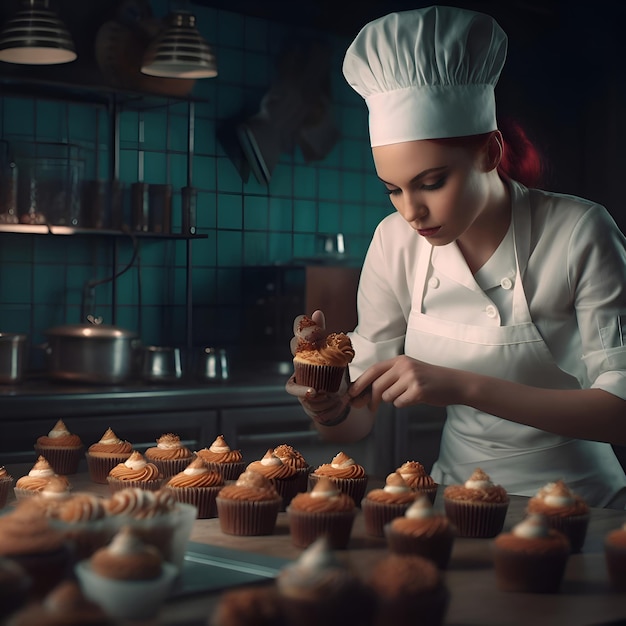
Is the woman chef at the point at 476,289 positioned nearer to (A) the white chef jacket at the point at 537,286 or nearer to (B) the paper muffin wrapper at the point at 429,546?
(A) the white chef jacket at the point at 537,286

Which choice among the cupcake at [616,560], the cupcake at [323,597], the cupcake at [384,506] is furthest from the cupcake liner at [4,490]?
the cupcake at [616,560]

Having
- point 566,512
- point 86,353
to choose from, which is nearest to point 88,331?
point 86,353

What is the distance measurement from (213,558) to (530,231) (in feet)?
3.25

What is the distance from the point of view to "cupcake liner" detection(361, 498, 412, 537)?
1.53 meters

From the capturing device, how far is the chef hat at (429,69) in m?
1.87

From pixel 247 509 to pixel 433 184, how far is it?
2.21 feet

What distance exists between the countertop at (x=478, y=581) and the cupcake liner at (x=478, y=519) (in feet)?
0.08

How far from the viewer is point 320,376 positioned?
1.86 m

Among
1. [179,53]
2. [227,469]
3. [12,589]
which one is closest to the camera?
[12,589]

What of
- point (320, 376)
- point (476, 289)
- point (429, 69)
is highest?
point (429, 69)

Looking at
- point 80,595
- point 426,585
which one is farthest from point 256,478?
point 80,595

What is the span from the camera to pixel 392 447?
371 cm

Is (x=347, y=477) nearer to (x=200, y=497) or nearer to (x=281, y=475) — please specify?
(x=281, y=475)

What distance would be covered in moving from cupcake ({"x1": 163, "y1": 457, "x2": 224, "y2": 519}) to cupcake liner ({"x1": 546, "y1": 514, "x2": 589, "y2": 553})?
1.84 feet
